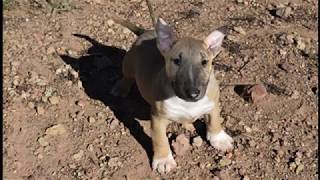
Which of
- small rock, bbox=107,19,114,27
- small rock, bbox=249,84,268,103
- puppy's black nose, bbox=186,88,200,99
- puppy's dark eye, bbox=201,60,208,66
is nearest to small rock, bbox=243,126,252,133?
small rock, bbox=249,84,268,103

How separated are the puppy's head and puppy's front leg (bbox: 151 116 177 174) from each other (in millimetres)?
445

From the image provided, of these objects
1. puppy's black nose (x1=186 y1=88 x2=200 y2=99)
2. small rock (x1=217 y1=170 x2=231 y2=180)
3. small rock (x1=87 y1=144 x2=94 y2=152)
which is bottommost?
small rock (x1=87 y1=144 x2=94 y2=152)

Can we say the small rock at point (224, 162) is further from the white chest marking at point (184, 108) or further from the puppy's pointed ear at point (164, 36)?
the puppy's pointed ear at point (164, 36)

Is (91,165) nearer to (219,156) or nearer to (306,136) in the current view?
(219,156)

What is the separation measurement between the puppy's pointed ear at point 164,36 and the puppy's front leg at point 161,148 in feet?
1.87

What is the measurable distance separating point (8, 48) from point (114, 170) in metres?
1.90

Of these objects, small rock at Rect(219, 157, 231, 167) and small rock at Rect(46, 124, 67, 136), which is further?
small rock at Rect(46, 124, 67, 136)

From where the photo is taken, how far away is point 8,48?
6.36 meters

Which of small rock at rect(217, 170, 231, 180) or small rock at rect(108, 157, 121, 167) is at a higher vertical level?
small rock at rect(217, 170, 231, 180)

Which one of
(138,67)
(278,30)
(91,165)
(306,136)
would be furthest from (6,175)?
(278,30)

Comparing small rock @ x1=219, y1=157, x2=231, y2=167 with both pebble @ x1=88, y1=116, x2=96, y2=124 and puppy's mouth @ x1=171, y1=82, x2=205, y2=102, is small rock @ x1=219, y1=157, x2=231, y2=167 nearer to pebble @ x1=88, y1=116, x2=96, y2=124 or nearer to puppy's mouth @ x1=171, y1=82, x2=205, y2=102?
puppy's mouth @ x1=171, y1=82, x2=205, y2=102

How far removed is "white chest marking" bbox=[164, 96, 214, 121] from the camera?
15.8ft

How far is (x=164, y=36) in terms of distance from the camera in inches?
183

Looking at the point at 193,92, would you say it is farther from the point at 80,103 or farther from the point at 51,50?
the point at 51,50
